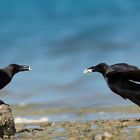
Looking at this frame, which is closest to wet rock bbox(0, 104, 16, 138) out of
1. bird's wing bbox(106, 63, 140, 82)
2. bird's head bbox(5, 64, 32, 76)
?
bird's wing bbox(106, 63, 140, 82)

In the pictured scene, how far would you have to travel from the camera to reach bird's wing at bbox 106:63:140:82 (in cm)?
2156

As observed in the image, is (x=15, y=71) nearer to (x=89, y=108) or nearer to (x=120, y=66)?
(x=120, y=66)

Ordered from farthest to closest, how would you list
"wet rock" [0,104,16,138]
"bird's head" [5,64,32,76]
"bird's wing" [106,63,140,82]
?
"bird's head" [5,64,32,76]
"bird's wing" [106,63,140,82]
"wet rock" [0,104,16,138]

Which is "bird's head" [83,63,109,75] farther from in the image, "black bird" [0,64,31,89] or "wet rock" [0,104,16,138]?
"wet rock" [0,104,16,138]

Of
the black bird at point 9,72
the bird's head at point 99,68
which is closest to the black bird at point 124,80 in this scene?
the bird's head at point 99,68

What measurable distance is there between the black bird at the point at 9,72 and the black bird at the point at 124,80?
14.3 ft

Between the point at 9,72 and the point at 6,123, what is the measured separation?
7.75 metres

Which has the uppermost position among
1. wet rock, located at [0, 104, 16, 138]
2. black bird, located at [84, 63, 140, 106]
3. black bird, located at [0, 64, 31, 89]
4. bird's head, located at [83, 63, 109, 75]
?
black bird, located at [0, 64, 31, 89]

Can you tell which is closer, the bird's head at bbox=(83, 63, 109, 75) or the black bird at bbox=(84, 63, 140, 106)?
the black bird at bbox=(84, 63, 140, 106)

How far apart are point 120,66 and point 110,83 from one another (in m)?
0.67

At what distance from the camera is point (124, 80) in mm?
22188

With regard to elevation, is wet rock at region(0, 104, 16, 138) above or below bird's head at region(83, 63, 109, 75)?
below

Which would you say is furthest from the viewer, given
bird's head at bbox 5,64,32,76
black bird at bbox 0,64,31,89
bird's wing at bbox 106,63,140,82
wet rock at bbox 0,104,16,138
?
bird's head at bbox 5,64,32,76

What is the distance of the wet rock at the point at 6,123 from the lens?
1816cm
